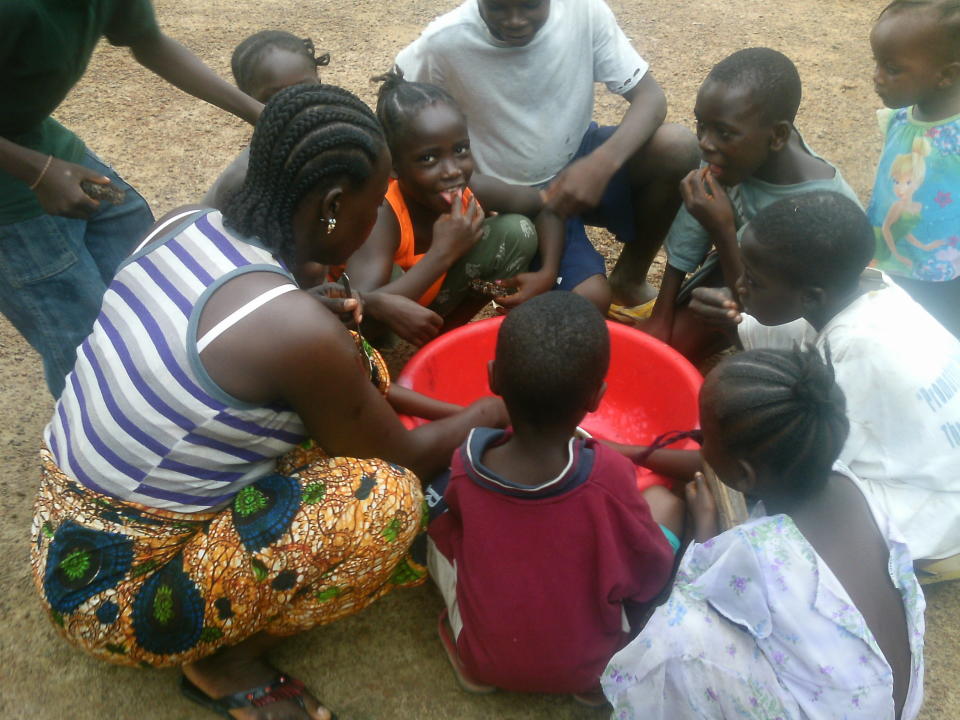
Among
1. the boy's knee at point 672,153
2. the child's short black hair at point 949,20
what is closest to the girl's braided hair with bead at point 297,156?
the boy's knee at point 672,153

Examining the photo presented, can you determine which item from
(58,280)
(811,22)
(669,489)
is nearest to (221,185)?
(58,280)

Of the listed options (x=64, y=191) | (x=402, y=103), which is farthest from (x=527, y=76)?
(x=64, y=191)

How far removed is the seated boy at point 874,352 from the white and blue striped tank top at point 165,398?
3.89 ft

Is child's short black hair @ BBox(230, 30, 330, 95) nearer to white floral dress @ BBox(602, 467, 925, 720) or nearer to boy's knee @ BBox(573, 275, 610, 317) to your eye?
boy's knee @ BBox(573, 275, 610, 317)

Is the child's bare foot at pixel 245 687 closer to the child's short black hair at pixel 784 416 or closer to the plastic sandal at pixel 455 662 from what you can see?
the plastic sandal at pixel 455 662

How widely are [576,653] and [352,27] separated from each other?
416cm

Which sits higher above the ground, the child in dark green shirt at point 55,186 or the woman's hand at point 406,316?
the child in dark green shirt at point 55,186

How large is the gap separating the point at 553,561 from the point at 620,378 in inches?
40.7

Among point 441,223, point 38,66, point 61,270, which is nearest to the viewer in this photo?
point 38,66

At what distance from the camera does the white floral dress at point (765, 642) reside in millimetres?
1268

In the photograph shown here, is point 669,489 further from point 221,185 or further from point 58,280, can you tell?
point 58,280

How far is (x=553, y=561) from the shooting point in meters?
1.46

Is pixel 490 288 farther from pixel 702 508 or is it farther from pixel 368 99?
pixel 368 99

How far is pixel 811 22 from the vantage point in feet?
15.6
